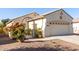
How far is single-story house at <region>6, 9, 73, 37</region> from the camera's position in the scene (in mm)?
4815

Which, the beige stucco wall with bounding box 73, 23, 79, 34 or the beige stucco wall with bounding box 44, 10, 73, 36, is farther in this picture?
the beige stucco wall with bounding box 44, 10, 73, 36

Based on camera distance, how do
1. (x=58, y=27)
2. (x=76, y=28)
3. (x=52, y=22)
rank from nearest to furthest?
1. (x=76, y=28)
2. (x=58, y=27)
3. (x=52, y=22)

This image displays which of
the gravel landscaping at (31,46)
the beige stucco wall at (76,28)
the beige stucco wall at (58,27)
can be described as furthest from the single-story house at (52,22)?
the gravel landscaping at (31,46)

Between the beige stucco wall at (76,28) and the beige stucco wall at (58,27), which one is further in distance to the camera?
the beige stucco wall at (58,27)

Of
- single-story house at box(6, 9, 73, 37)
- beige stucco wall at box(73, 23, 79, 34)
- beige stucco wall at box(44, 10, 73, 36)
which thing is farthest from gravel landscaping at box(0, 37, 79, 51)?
beige stucco wall at box(44, 10, 73, 36)

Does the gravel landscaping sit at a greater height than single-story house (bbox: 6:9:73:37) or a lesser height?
lesser

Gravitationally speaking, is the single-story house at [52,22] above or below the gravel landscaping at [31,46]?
above

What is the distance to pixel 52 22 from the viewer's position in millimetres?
7637

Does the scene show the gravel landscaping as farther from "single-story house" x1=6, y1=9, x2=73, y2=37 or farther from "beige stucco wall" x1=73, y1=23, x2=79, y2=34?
"beige stucco wall" x1=73, y1=23, x2=79, y2=34

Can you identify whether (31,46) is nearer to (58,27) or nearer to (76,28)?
(76,28)

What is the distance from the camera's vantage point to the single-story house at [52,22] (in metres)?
4.81

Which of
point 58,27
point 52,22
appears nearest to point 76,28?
point 58,27

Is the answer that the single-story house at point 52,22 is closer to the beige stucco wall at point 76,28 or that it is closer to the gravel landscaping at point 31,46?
the beige stucco wall at point 76,28
